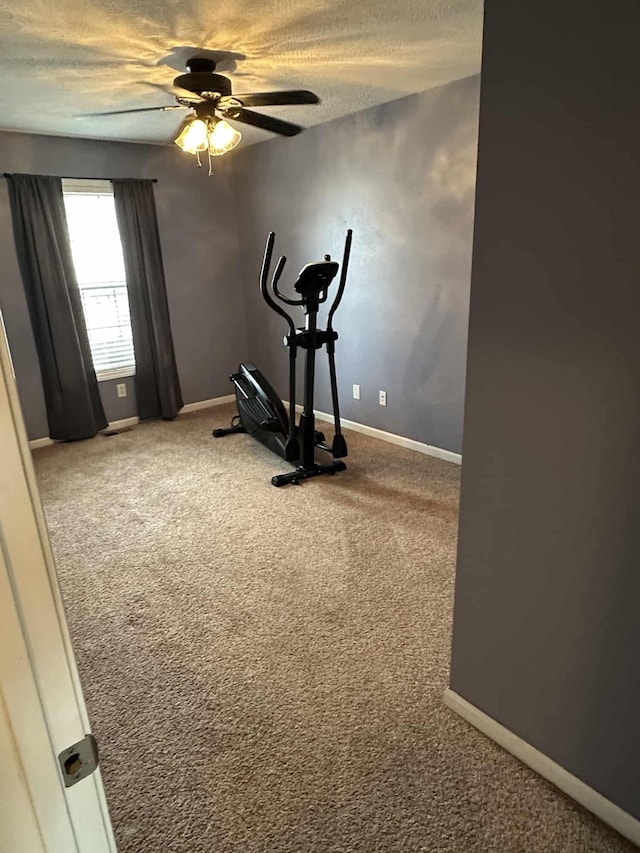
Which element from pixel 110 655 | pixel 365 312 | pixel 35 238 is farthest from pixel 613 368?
pixel 35 238

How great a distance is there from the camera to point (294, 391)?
3.62 meters

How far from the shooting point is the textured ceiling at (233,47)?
1.98m

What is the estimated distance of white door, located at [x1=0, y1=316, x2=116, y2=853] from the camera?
55 centimetres

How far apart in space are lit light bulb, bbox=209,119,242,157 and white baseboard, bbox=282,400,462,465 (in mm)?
2339

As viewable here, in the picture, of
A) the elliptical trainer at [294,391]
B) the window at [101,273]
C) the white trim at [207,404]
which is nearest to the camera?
the elliptical trainer at [294,391]

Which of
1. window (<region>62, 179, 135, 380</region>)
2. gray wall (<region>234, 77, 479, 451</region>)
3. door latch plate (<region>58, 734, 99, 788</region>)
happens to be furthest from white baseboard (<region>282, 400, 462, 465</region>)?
door latch plate (<region>58, 734, 99, 788</region>)

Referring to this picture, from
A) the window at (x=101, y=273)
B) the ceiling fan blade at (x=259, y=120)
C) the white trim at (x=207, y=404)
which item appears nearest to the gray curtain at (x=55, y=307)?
the window at (x=101, y=273)

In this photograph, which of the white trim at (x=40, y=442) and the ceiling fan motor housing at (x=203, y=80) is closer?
the ceiling fan motor housing at (x=203, y=80)

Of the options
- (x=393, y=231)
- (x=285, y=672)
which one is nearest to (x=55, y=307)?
(x=393, y=231)

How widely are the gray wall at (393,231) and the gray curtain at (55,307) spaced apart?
1748 millimetres

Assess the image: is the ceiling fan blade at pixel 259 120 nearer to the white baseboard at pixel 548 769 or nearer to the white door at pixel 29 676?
the white door at pixel 29 676

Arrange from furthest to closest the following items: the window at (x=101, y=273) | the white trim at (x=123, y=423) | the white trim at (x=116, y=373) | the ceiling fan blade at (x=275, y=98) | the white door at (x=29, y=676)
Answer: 1. the white trim at (x=123, y=423)
2. the white trim at (x=116, y=373)
3. the window at (x=101, y=273)
4. the ceiling fan blade at (x=275, y=98)
5. the white door at (x=29, y=676)

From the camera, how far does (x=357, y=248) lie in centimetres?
398

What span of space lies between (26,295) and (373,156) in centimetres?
282
